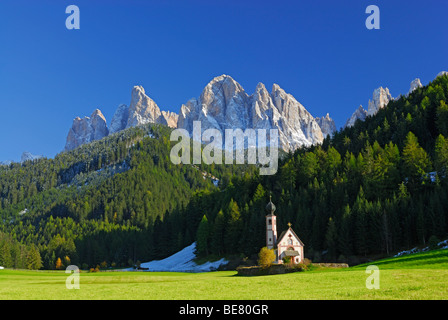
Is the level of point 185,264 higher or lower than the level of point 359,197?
lower

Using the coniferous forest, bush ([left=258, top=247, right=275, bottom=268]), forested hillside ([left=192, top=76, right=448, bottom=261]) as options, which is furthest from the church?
the coniferous forest

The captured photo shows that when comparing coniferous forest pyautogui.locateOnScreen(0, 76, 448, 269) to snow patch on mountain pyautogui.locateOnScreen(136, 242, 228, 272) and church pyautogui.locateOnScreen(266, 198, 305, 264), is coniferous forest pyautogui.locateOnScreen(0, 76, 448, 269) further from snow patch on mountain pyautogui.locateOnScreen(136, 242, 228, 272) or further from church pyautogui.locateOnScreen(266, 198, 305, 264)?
church pyautogui.locateOnScreen(266, 198, 305, 264)

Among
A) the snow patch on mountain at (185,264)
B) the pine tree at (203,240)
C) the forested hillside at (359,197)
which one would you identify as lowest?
the snow patch on mountain at (185,264)

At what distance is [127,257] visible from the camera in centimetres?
14612

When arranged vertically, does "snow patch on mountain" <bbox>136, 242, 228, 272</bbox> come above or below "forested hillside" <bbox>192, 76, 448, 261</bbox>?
below

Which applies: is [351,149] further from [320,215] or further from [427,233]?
[427,233]

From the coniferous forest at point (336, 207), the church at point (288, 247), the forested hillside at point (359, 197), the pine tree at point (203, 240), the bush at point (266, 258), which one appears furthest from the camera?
the pine tree at point (203, 240)

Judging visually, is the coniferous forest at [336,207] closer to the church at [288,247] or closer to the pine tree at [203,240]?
the pine tree at [203,240]

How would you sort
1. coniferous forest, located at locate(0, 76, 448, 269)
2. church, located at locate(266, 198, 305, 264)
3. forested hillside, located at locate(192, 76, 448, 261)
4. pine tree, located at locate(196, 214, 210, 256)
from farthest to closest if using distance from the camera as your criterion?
pine tree, located at locate(196, 214, 210, 256) → coniferous forest, located at locate(0, 76, 448, 269) → forested hillside, located at locate(192, 76, 448, 261) → church, located at locate(266, 198, 305, 264)

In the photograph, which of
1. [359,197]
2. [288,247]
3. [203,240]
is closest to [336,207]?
[359,197]

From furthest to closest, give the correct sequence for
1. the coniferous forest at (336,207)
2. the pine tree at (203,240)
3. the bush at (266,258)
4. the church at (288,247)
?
1. the pine tree at (203,240)
2. the coniferous forest at (336,207)
3. the church at (288,247)
4. the bush at (266,258)

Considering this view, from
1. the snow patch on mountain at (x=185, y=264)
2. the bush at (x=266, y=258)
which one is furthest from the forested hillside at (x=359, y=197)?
the bush at (x=266, y=258)

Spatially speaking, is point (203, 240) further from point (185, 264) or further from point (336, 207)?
point (336, 207)
